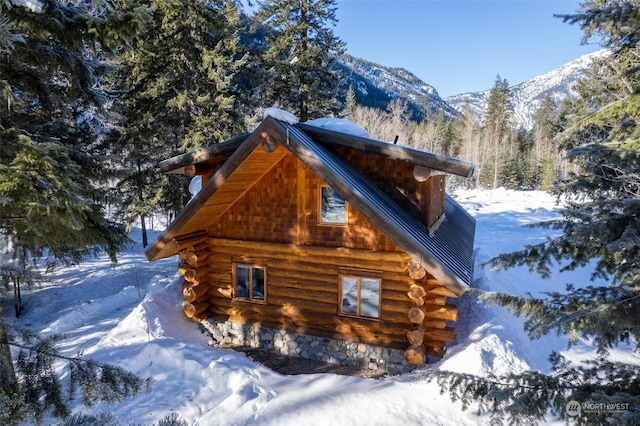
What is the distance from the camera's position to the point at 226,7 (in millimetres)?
16984

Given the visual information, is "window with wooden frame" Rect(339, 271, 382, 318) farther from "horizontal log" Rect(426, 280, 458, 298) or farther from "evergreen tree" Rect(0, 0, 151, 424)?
"evergreen tree" Rect(0, 0, 151, 424)

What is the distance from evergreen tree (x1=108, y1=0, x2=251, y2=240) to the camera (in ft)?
52.3

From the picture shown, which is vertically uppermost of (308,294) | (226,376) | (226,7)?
(226,7)

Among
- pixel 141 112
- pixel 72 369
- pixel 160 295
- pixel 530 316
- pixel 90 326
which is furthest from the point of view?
pixel 141 112

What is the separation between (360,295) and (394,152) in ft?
13.2

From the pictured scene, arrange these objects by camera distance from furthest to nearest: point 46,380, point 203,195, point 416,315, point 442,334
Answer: point 203,195
point 442,334
point 416,315
point 46,380

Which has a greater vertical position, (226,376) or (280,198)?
(280,198)

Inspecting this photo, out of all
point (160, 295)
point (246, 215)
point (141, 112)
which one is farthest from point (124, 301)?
point (246, 215)

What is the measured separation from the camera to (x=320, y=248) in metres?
9.84

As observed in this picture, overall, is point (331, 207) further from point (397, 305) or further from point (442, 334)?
point (442, 334)

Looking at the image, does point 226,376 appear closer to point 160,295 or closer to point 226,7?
point 160,295

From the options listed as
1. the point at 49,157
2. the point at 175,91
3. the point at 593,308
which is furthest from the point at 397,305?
the point at 175,91

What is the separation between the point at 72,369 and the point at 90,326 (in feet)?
41.6

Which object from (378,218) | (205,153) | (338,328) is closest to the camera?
(378,218)
